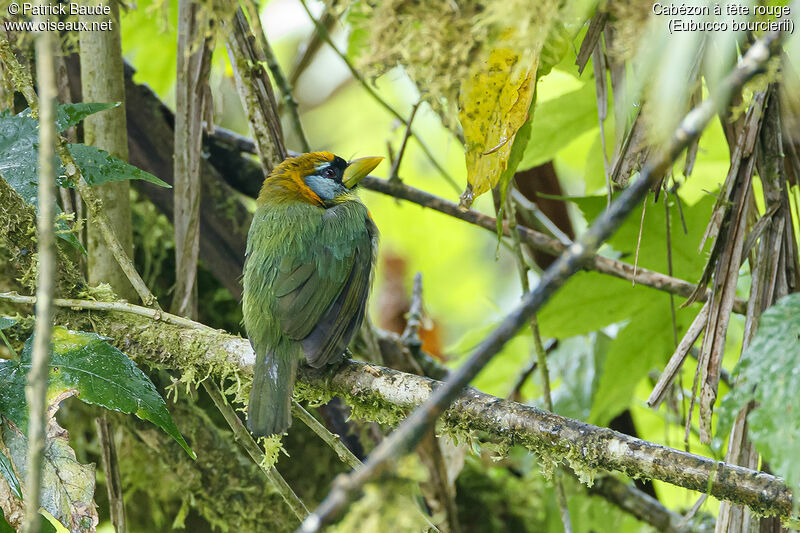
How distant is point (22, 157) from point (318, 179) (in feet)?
5.13

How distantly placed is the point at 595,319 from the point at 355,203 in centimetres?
109

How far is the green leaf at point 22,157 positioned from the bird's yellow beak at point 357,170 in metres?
1.56

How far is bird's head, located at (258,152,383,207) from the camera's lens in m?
2.98

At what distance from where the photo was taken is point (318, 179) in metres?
3.27

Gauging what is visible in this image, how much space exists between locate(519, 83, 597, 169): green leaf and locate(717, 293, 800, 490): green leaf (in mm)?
1701

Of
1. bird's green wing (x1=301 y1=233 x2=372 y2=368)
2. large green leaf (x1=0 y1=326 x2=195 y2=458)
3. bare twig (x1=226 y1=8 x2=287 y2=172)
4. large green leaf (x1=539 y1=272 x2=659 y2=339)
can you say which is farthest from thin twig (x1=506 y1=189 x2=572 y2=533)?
large green leaf (x1=0 y1=326 x2=195 y2=458)

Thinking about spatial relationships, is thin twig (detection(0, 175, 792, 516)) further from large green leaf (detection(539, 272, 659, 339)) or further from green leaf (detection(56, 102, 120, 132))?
large green leaf (detection(539, 272, 659, 339))

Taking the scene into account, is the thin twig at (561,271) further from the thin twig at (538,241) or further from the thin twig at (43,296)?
the thin twig at (538,241)

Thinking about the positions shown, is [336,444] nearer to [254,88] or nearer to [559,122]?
[254,88]

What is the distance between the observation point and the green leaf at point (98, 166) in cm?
197

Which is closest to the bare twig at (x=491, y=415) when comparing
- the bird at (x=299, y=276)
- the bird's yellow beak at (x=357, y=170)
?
the bird at (x=299, y=276)

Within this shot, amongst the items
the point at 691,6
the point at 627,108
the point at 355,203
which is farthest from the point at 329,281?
the point at 691,6

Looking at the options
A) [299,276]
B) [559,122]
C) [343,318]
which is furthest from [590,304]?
[299,276]

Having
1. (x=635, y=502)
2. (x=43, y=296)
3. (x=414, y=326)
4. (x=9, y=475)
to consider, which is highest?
(x=414, y=326)
